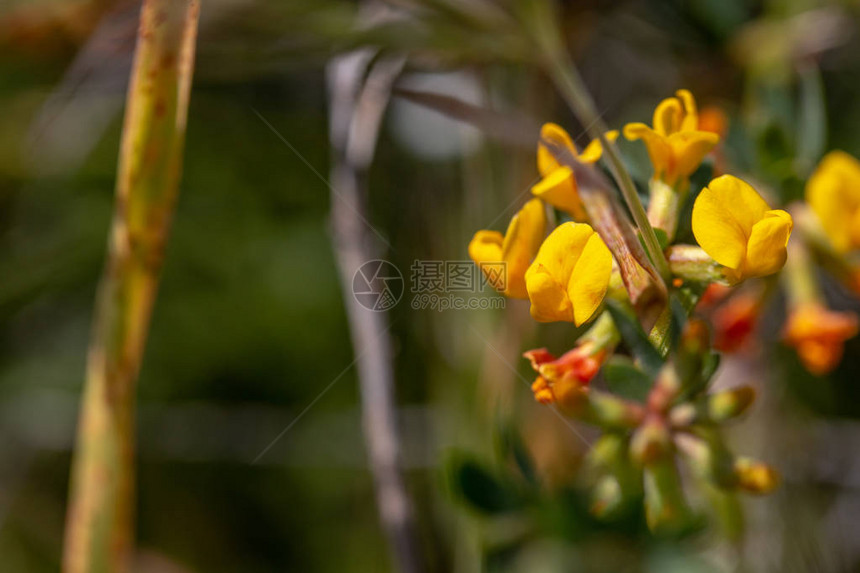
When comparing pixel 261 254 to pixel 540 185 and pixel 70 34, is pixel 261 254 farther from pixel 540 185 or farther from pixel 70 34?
pixel 540 185

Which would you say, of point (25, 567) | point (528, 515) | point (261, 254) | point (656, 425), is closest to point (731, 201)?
point (656, 425)

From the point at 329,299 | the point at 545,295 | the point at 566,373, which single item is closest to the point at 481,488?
the point at 566,373

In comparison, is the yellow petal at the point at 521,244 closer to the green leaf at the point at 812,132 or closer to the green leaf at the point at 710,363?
the green leaf at the point at 710,363

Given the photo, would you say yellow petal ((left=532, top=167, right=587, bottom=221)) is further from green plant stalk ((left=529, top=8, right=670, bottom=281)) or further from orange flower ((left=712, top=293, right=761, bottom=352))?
orange flower ((left=712, top=293, right=761, bottom=352))

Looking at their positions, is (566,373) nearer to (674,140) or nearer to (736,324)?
(674,140)

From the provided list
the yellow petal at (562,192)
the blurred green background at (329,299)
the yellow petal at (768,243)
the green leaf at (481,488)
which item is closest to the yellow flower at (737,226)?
the yellow petal at (768,243)

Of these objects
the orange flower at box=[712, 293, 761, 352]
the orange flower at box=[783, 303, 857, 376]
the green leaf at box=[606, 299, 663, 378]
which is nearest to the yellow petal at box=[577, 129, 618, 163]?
the green leaf at box=[606, 299, 663, 378]
